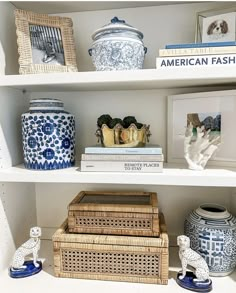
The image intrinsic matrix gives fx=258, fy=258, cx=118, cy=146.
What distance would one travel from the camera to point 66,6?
93 cm

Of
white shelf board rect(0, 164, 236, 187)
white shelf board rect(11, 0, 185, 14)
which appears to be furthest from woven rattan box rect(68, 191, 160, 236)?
white shelf board rect(11, 0, 185, 14)

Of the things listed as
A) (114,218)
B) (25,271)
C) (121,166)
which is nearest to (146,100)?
(121,166)

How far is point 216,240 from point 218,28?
0.67 meters

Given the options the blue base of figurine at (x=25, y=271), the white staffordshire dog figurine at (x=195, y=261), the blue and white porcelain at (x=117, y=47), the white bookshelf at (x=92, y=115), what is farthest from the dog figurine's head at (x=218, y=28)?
the blue base of figurine at (x=25, y=271)

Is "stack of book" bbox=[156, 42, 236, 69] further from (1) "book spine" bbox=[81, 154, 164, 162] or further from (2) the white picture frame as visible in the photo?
(1) "book spine" bbox=[81, 154, 164, 162]

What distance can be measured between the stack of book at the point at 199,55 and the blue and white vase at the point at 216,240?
1.53 ft

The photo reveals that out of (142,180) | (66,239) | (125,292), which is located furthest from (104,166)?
(125,292)

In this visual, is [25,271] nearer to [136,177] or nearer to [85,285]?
[85,285]

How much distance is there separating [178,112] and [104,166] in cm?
35

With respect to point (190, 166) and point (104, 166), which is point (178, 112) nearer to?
point (190, 166)

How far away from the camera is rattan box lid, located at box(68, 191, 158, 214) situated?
82cm

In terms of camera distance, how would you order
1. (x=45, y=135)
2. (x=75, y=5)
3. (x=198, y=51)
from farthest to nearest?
(x=75, y=5) → (x=45, y=135) → (x=198, y=51)

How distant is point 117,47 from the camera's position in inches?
29.8

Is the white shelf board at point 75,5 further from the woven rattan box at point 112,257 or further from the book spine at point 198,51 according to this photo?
the woven rattan box at point 112,257
